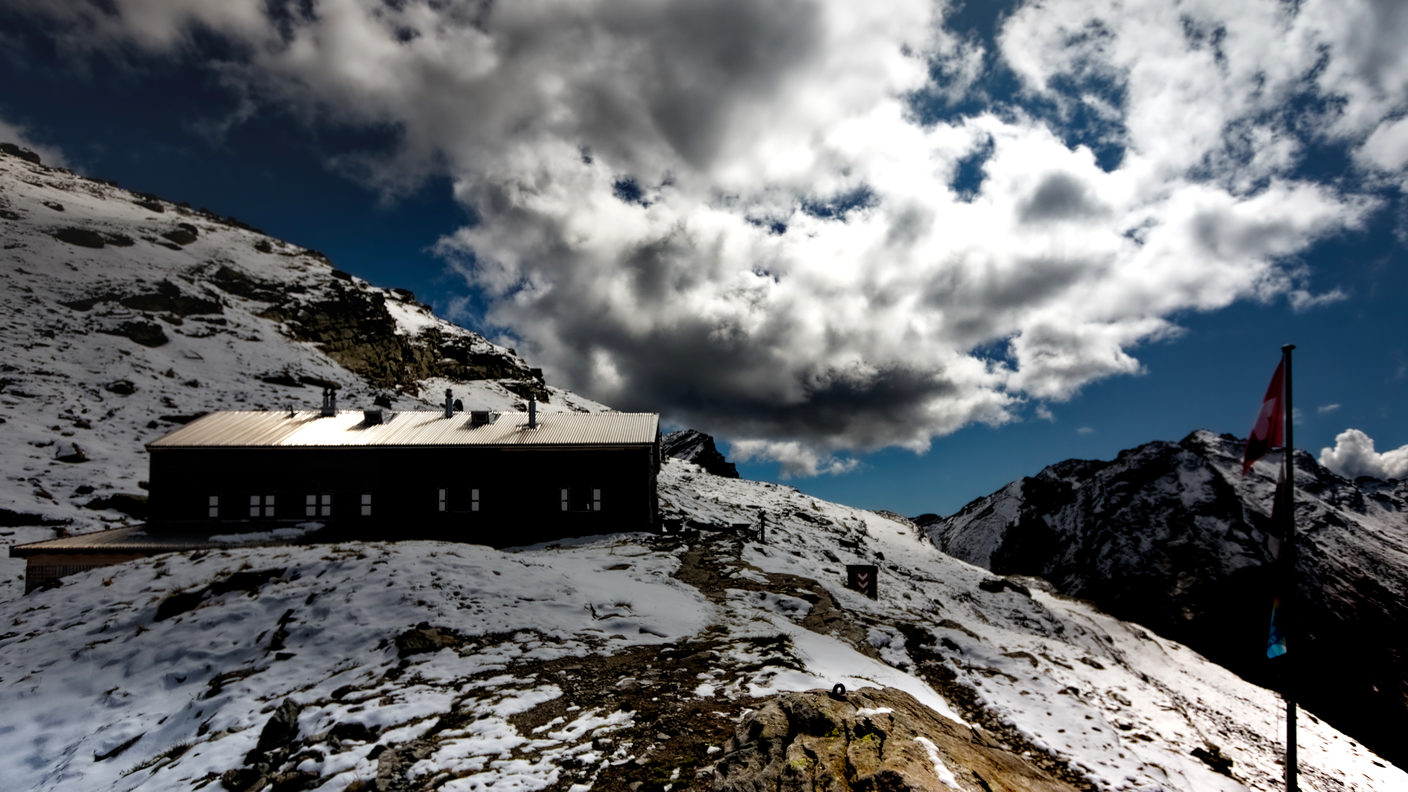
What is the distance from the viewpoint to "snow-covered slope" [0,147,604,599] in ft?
121

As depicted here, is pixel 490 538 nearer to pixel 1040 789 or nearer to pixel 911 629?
pixel 911 629

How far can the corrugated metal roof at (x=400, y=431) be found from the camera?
30.0 metres

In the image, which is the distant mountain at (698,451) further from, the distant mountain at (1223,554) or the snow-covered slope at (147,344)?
the distant mountain at (1223,554)

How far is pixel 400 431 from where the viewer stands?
31875 mm

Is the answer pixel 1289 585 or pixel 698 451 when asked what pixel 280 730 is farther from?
pixel 698 451

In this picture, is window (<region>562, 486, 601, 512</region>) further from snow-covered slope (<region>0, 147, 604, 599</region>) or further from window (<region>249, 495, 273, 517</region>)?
snow-covered slope (<region>0, 147, 604, 599</region>)

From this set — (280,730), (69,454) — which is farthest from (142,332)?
(280,730)

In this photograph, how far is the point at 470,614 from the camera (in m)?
15.3

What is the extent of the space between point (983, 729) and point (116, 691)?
61.8 ft

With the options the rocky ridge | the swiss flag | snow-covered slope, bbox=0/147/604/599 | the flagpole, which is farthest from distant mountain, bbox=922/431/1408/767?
snow-covered slope, bbox=0/147/604/599

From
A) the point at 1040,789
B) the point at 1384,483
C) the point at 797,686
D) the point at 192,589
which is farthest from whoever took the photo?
the point at 1384,483

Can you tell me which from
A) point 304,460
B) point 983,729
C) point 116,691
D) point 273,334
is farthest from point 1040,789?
point 273,334

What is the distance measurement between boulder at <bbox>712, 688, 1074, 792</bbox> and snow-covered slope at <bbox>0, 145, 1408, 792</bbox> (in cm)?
30

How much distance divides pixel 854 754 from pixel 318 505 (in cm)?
3146
